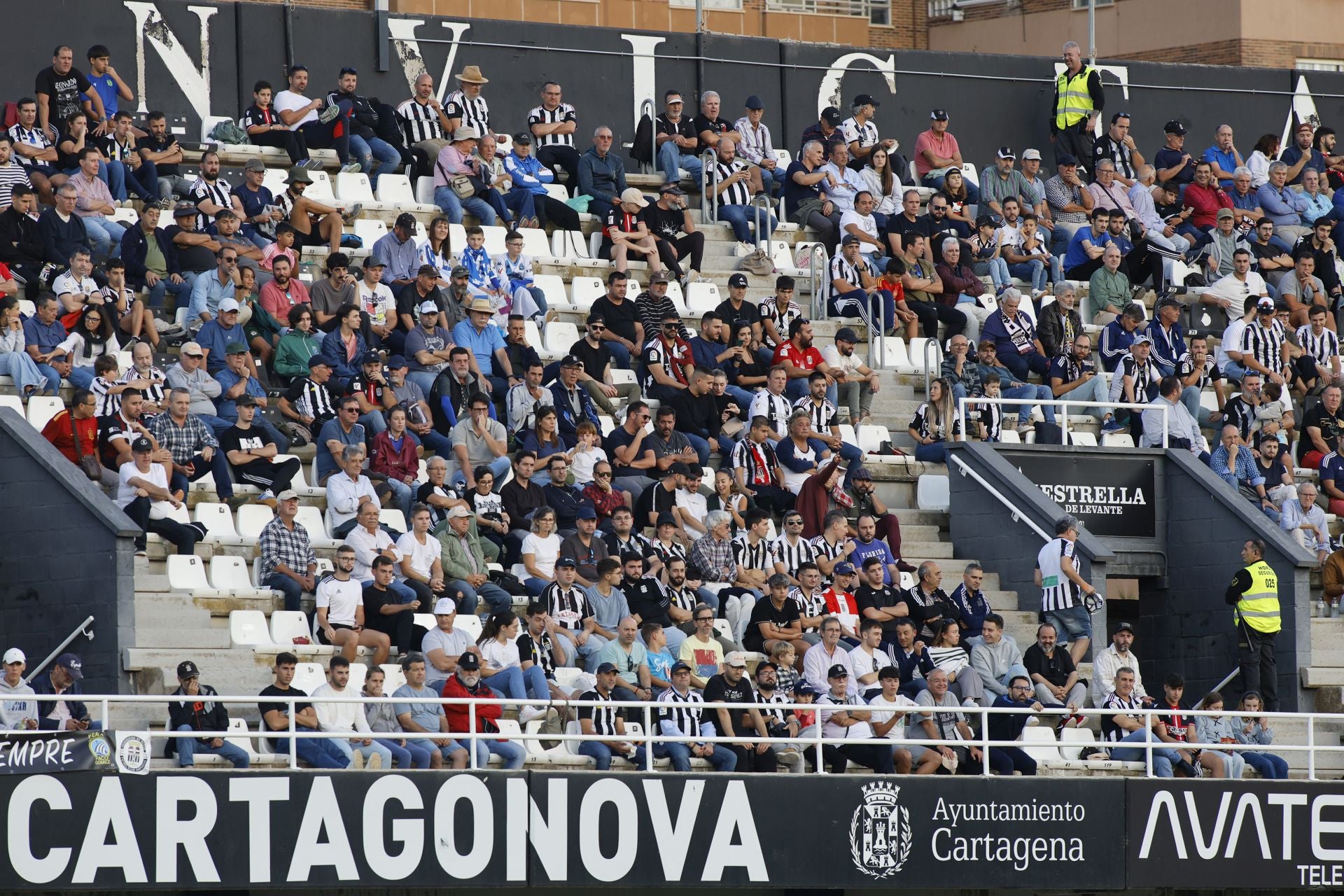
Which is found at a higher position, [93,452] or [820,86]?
[820,86]

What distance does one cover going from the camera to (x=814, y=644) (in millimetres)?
18234

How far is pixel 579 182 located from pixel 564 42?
290 centimetres

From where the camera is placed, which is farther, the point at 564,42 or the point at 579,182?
the point at 564,42

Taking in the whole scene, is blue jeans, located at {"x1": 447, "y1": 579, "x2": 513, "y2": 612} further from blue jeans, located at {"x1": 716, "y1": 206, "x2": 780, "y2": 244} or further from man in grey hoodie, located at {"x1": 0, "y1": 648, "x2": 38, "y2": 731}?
blue jeans, located at {"x1": 716, "y1": 206, "x2": 780, "y2": 244}

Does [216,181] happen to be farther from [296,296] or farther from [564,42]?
[564,42]

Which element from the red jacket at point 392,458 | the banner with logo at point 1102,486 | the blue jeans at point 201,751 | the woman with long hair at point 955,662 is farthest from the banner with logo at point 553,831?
the banner with logo at point 1102,486

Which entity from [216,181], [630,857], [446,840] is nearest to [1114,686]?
[630,857]

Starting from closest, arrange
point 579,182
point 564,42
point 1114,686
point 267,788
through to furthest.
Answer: point 267,788 → point 1114,686 → point 579,182 → point 564,42

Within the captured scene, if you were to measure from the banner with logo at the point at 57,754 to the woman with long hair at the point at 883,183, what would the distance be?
37.3ft

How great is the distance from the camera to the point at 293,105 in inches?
875

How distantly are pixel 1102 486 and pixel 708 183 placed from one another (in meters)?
5.05

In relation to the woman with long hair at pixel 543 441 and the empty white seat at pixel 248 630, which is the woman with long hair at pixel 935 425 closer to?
the woman with long hair at pixel 543 441

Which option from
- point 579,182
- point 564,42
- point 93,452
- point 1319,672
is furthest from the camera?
point 564,42

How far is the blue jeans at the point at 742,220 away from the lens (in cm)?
2347
